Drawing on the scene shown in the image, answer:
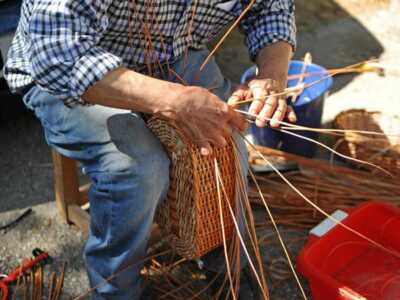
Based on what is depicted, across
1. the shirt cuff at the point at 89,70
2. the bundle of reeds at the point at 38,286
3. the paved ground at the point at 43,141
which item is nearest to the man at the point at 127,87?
the shirt cuff at the point at 89,70

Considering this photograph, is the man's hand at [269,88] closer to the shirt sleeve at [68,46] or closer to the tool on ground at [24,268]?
the shirt sleeve at [68,46]

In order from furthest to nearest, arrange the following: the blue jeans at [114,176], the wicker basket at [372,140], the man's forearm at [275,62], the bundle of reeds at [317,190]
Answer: the wicker basket at [372,140]
the bundle of reeds at [317,190]
the man's forearm at [275,62]
the blue jeans at [114,176]

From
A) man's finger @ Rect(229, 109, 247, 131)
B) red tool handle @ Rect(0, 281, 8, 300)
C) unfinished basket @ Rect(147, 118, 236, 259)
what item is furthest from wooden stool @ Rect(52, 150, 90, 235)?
man's finger @ Rect(229, 109, 247, 131)

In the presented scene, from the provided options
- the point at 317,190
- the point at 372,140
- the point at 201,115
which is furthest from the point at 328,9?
the point at 201,115

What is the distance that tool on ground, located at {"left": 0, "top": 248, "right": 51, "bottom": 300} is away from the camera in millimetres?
1599

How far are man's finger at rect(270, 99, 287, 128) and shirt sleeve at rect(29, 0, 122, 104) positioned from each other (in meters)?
0.37

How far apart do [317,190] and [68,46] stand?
1.19 meters

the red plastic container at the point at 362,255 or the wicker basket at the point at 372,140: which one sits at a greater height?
the wicker basket at the point at 372,140

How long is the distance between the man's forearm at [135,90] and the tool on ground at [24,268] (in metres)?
0.75

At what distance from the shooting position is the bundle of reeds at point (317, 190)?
77.5 inches

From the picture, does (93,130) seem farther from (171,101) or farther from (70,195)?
(70,195)

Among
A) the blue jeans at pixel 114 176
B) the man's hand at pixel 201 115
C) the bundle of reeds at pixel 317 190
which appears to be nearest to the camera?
the man's hand at pixel 201 115

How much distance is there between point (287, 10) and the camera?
5.10ft

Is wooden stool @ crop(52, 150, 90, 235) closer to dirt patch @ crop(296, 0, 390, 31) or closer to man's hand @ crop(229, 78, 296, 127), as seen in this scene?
man's hand @ crop(229, 78, 296, 127)
